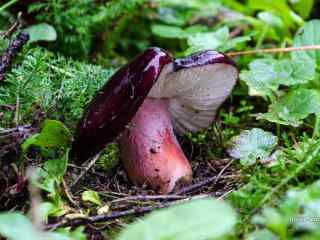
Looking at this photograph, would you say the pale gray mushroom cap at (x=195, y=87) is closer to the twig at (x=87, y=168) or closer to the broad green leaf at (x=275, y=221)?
the twig at (x=87, y=168)

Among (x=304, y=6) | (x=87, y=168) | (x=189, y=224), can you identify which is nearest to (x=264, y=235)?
(x=189, y=224)

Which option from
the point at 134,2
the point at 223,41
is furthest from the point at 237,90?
the point at 134,2

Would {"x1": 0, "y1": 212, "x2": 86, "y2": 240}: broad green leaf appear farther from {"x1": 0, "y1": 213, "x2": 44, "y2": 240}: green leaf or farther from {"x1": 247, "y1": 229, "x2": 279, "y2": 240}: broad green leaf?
{"x1": 247, "y1": 229, "x2": 279, "y2": 240}: broad green leaf

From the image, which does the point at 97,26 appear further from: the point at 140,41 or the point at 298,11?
the point at 298,11

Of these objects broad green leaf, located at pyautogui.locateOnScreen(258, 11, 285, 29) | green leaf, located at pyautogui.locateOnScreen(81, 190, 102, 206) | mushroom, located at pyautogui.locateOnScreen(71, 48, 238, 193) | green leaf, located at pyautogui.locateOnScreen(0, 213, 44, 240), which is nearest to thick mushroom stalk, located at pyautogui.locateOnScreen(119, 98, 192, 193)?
mushroom, located at pyautogui.locateOnScreen(71, 48, 238, 193)

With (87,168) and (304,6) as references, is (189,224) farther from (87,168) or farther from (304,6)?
(304,6)
